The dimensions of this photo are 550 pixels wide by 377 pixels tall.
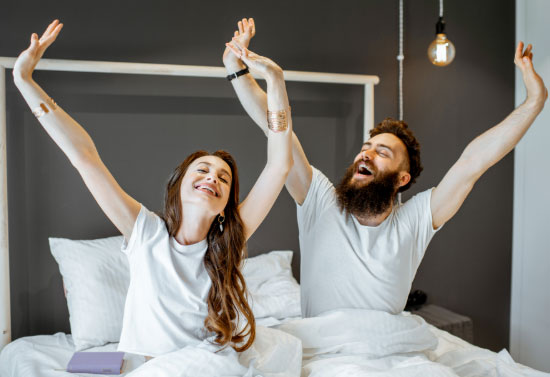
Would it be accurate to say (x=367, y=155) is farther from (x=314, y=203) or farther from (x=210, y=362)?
(x=210, y=362)

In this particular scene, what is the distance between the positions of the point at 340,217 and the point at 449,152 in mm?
1589

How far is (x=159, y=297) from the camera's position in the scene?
55.8 inches

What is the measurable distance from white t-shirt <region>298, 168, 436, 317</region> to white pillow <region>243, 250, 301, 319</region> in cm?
51

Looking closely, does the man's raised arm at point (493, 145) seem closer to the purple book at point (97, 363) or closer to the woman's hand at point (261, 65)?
the woman's hand at point (261, 65)

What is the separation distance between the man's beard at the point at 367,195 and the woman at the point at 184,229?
30 centimetres

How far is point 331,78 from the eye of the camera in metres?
2.59

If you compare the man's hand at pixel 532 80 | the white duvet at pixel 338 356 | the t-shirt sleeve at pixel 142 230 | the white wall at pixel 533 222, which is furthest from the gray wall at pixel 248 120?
the man's hand at pixel 532 80

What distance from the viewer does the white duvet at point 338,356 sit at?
133 cm

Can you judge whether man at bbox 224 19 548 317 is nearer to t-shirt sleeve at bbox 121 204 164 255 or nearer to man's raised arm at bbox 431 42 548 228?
man's raised arm at bbox 431 42 548 228

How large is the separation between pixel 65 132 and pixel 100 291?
40.5 inches

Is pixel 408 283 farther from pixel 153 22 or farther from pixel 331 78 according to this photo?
pixel 153 22

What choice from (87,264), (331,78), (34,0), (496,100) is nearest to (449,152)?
(496,100)

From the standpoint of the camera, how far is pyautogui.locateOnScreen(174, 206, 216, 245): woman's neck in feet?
5.00

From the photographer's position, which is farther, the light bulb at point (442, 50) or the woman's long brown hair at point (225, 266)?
the light bulb at point (442, 50)
